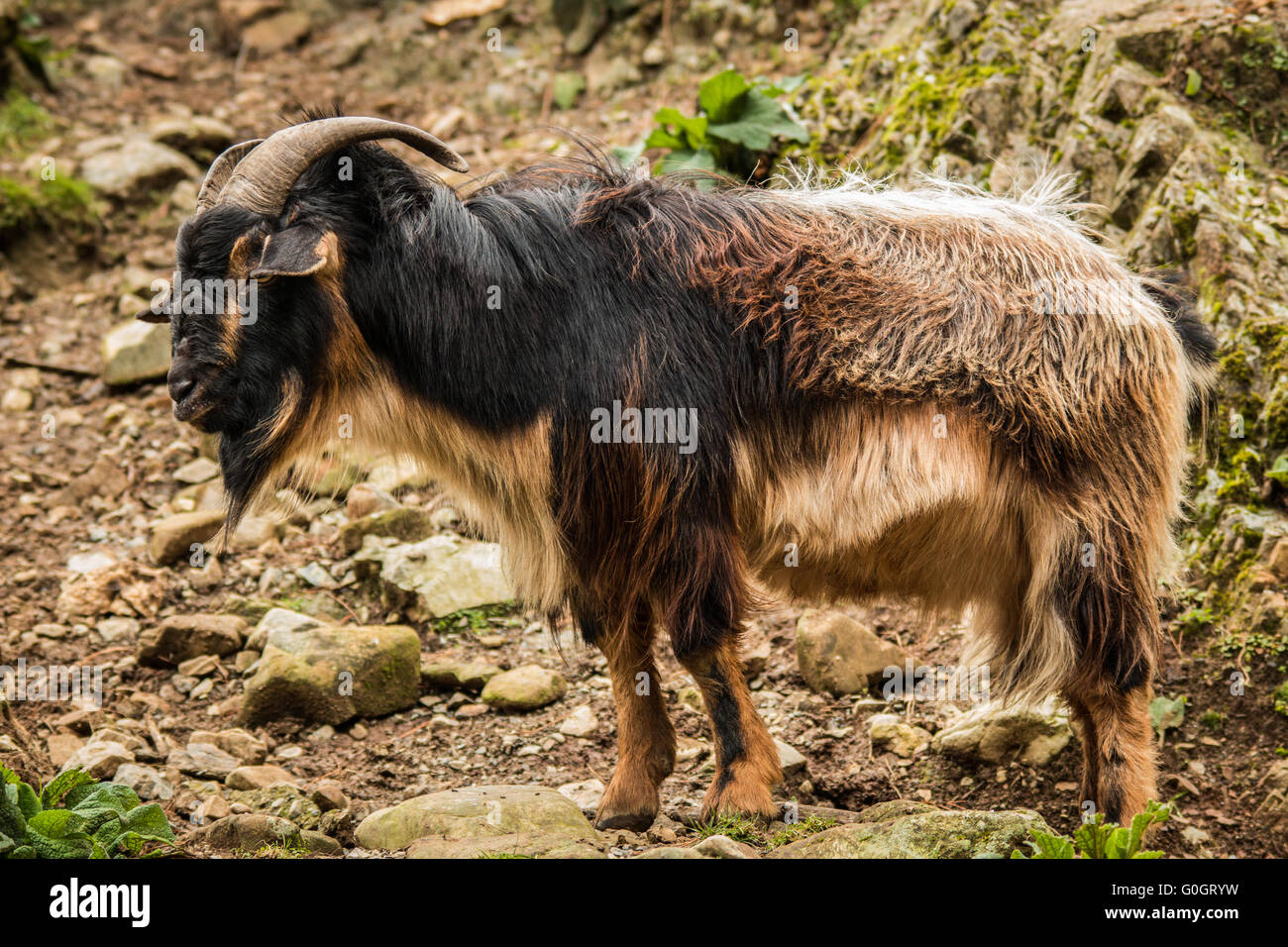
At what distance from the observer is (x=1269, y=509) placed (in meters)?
6.22

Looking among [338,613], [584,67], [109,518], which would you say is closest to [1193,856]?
[338,613]

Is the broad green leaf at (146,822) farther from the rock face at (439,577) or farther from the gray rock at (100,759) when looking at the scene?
the rock face at (439,577)

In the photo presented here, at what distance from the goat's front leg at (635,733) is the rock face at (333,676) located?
137 cm

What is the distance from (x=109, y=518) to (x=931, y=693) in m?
5.08

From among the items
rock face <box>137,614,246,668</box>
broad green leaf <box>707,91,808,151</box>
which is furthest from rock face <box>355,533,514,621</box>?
broad green leaf <box>707,91,808,151</box>

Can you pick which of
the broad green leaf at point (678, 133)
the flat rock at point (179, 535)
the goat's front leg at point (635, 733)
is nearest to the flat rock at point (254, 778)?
the goat's front leg at point (635, 733)

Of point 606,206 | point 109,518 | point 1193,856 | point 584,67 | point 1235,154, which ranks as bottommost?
point 1193,856

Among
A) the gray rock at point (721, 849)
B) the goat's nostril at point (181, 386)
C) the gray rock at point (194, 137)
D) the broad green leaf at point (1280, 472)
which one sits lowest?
the gray rock at point (721, 849)

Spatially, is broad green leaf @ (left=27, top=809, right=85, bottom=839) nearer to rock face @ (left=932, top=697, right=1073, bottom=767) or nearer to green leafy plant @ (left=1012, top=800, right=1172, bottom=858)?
green leafy plant @ (left=1012, top=800, right=1172, bottom=858)

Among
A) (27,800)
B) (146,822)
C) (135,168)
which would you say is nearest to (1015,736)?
(146,822)

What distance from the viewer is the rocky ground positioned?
5.43 metres

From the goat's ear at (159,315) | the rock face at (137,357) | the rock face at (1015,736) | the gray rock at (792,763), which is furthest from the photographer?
the rock face at (137,357)

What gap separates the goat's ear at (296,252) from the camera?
477 centimetres

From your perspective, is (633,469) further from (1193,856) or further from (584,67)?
(584,67)
